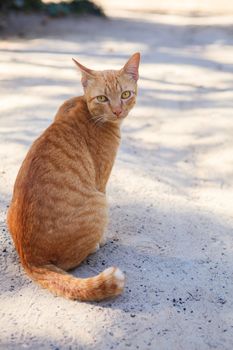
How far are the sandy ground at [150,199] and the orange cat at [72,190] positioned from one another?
156 mm

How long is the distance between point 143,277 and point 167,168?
79.8 inches

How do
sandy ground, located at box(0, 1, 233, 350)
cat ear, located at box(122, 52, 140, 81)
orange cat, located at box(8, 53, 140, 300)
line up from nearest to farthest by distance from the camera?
sandy ground, located at box(0, 1, 233, 350), orange cat, located at box(8, 53, 140, 300), cat ear, located at box(122, 52, 140, 81)

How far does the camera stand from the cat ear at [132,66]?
418 centimetres

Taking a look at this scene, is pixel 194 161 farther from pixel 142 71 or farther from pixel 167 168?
pixel 142 71

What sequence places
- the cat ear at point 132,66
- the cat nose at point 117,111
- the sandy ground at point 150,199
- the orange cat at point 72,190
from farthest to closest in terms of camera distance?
the cat ear at point 132,66 < the cat nose at point 117,111 < the orange cat at point 72,190 < the sandy ground at point 150,199

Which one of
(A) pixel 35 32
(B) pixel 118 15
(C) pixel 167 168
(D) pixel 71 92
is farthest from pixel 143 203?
(B) pixel 118 15

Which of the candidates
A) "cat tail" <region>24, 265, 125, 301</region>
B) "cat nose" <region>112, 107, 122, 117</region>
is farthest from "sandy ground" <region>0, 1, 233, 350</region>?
"cat nose" <region>112, 107, 122, 117</region>

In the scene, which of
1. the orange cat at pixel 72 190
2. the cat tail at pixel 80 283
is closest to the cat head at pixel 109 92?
the orange cat at pixel 72 190

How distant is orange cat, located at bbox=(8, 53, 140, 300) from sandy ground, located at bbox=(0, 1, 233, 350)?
16 centimetres

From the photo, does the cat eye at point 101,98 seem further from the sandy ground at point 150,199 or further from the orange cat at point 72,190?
the sandy ground at point 150,199

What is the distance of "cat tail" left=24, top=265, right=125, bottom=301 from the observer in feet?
10.5

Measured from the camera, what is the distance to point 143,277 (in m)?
3.70

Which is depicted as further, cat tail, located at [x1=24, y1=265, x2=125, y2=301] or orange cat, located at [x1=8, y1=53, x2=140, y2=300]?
orange cat, located at [x1=8, y1=53, x2=140, y2=300]

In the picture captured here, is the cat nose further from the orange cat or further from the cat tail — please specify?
the cat tail
